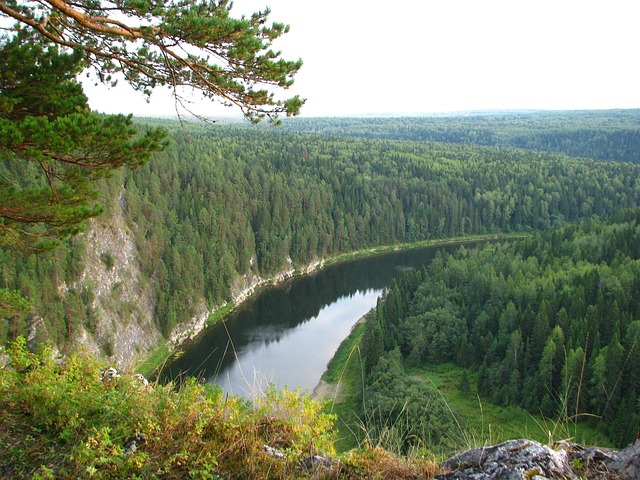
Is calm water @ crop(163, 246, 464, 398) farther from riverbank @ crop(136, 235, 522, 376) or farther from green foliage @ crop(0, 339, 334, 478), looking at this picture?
green foliage @ crop(0, 339, 334, 478)

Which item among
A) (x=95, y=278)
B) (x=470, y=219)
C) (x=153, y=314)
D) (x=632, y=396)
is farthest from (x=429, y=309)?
(x=470, y=219)

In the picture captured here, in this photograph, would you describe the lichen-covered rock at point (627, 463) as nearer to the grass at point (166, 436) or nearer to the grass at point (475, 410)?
the grass at point (166, 436)

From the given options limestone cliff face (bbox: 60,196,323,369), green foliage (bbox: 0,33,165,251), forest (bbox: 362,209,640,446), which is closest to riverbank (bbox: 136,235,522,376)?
limestone cliff face (bbox: 60,196,323,369)

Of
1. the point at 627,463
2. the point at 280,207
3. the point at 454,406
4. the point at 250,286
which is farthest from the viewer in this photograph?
the point at 280,207

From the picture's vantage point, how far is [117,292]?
39.1 metres

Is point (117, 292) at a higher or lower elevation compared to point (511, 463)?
lower

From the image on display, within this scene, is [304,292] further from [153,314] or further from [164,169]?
[164,169]

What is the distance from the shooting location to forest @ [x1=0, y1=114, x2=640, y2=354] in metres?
34.7

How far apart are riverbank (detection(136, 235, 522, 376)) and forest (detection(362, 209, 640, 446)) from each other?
1397 cm

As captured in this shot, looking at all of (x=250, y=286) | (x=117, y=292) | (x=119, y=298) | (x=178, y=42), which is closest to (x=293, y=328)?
(x=250, y=286)

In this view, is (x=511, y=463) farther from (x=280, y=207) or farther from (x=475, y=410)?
(x=280, y=207)

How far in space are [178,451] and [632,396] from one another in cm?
2638

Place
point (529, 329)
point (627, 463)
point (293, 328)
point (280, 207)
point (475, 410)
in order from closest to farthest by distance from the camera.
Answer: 1. point (627, 463)
2. point (475, 410)
3. point (529, 329)
4. point (293, 328)
5. point (280, 207)

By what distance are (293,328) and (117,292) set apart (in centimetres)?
1571
